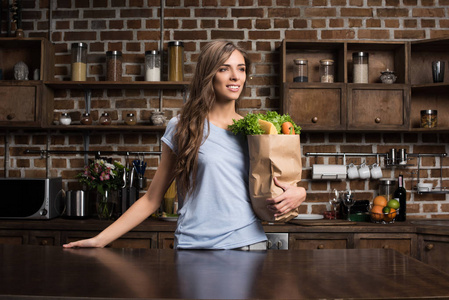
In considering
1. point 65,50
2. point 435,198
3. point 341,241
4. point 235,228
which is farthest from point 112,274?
point 435,198

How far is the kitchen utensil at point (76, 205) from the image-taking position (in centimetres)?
312

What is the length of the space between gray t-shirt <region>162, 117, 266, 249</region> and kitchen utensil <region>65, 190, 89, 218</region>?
167 centimetres

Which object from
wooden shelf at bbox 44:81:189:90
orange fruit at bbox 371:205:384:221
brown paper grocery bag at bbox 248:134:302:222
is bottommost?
orange fruit at bbox 371:205:384:221

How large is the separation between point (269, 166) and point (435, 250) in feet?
5.97

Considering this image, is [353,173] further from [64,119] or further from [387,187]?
[64,119]

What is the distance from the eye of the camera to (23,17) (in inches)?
138

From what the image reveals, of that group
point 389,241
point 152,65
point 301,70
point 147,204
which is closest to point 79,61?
point 152,65

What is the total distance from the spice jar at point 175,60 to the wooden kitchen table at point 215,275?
1996 millimetres

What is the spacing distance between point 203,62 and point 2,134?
2383mm

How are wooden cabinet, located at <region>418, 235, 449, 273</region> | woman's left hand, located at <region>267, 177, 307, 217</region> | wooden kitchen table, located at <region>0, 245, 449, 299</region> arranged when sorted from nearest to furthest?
wooden kitchen table, located at <region>0, 245, 449, 299</region> → woman's left hand, located at <region>267, 177, 307, 217</region> → wooden cabinet, located at <region>418, 235, 449, 273</region>

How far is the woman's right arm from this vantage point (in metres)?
1.59

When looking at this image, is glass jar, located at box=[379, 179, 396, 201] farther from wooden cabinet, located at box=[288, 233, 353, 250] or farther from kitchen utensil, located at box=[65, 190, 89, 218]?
kitchen utensil, located at box=[65, 190, 89, 218]

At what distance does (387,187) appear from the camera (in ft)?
11.0

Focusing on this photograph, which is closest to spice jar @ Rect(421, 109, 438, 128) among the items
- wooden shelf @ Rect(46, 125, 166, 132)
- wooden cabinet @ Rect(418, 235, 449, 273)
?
wooden cabinet @ Rect(418, 235, 449, 273)
